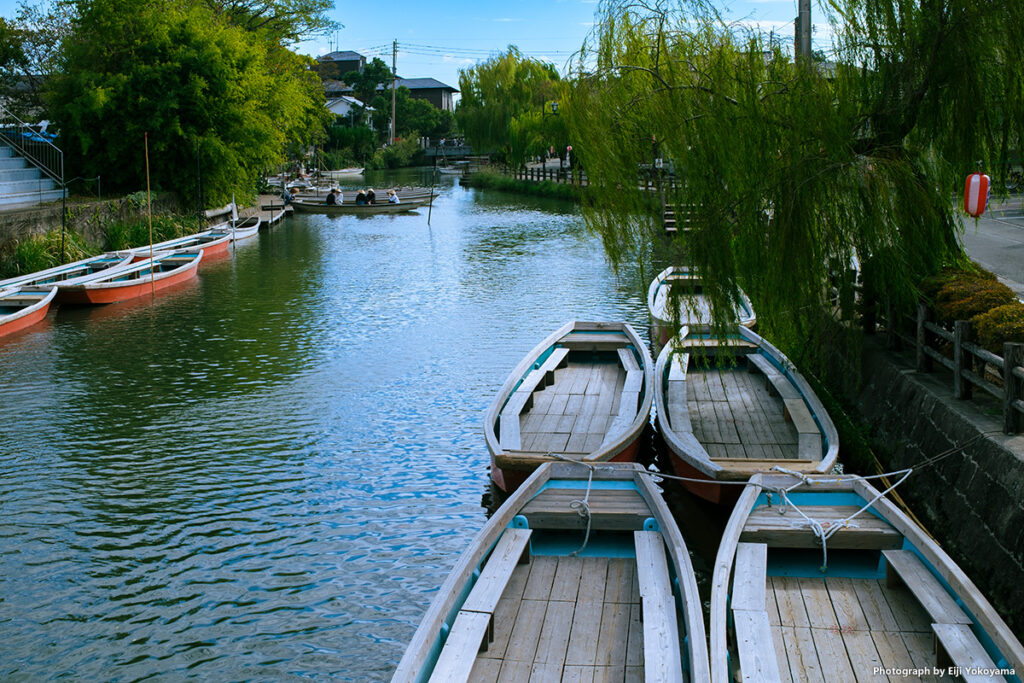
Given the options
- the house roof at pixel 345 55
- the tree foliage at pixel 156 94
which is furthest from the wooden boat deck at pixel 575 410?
the house roof at pixel 345 55

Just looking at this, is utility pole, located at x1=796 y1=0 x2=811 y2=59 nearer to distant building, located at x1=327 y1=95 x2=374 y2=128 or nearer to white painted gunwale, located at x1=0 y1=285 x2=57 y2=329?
white painted gunwale, located at x1=0 y1=285 x2=57 y2=329

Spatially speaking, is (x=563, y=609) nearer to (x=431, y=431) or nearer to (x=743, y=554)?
(x=743, y=554)

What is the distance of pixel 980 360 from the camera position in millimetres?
8352

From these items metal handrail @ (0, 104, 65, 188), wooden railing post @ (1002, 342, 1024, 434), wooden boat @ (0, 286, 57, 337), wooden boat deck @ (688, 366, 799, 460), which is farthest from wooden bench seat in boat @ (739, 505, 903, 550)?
metal handrail @ (0, 104, 65, 188)

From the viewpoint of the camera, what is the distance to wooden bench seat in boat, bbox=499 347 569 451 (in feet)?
28.6

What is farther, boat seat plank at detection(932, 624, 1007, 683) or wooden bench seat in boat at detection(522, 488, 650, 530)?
wooden bench seat in boat at detection(522, 488, 650, 530)

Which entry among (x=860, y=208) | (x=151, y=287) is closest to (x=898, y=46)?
(x=860, y=208)

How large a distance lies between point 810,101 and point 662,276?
8.52 meters

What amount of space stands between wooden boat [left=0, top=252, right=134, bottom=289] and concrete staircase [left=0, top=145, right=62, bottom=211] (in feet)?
12.8

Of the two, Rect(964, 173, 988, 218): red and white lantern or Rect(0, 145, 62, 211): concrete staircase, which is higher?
Rect(0, 145, 62, 211): concrete staircase

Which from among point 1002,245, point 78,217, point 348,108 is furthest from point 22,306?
point 348,108

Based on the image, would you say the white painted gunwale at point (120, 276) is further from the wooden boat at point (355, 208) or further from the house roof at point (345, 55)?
the house roof at point (345, 55)

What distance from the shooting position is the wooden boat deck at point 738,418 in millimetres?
8750

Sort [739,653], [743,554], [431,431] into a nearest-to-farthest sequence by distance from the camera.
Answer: [739,653] → [743,554] → [431,431]
